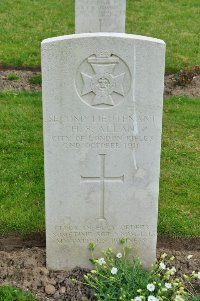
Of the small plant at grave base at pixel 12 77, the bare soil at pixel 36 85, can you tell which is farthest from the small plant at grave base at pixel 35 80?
the small plant at grave base at pixel 12 77

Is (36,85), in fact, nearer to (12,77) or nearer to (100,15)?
(12,77)

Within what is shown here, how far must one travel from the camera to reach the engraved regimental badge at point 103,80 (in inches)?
168

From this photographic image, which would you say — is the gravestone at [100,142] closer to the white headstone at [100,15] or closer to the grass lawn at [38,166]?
the grass lawn at [38,166]

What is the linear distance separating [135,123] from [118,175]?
0.49 metres

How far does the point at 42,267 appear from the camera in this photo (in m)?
5.00

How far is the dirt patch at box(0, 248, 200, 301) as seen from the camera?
4680 mm

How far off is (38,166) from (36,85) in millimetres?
3202

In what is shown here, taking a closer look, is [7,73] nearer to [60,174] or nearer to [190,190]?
[190,190]

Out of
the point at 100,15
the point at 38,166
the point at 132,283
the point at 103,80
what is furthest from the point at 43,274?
the point at 100,15

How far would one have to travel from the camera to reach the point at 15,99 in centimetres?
898

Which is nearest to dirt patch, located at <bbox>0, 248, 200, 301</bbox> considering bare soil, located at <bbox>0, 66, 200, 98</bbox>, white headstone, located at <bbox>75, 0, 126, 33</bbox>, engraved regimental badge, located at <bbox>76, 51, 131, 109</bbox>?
engraved regimental badge, located at <bbox>76, 51, 131, 109</bbox>

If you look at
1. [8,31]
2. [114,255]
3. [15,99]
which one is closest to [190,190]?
[114,255]

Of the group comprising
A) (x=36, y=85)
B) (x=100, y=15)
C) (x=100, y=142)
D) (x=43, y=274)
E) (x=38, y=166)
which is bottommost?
(x=43, y=274)

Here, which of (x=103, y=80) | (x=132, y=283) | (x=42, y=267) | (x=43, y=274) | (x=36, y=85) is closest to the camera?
(x=103, y=80)
